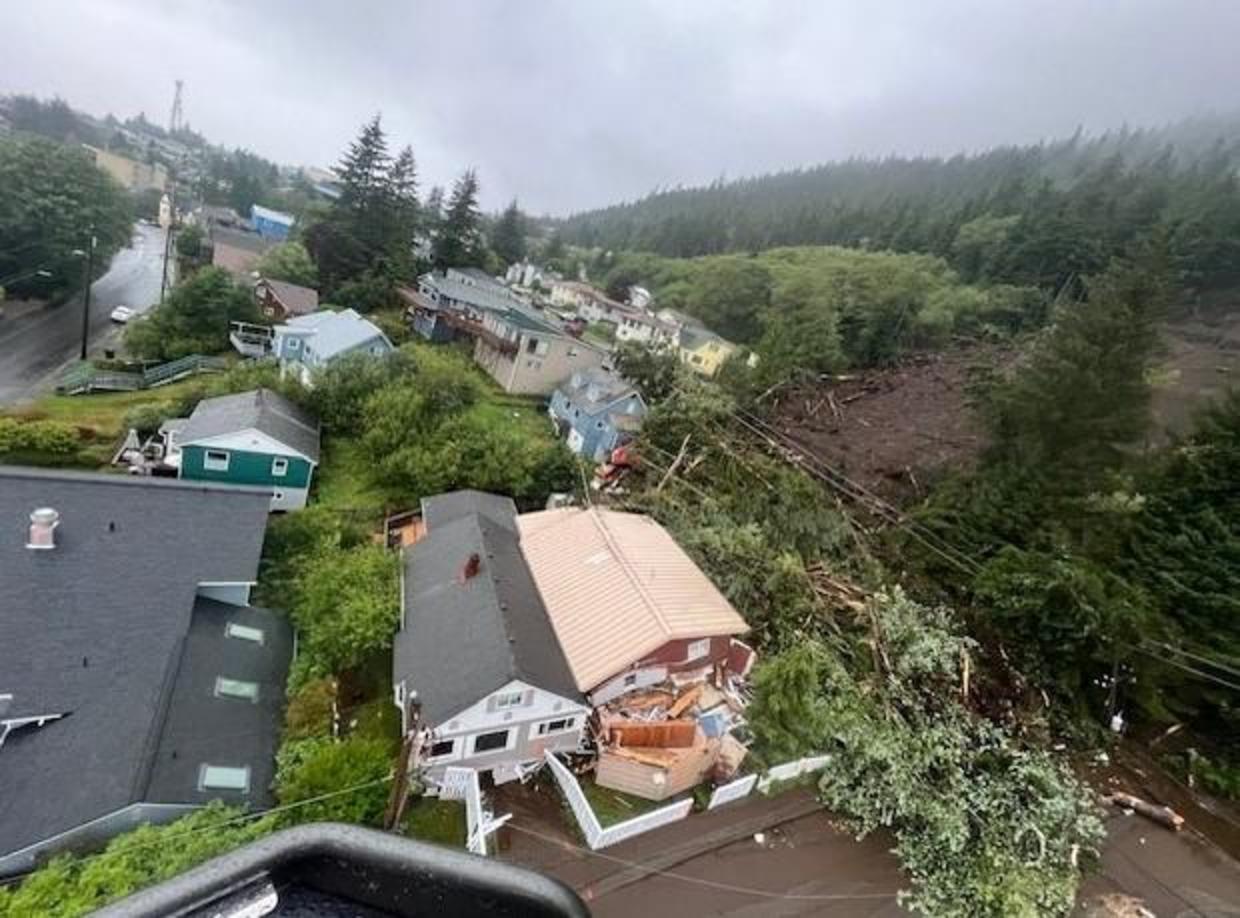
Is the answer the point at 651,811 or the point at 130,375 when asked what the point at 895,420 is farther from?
the point at 130,375

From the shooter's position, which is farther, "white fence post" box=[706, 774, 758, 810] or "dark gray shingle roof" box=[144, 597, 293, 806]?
"white fence post" box=[706, 774, 758, 810]

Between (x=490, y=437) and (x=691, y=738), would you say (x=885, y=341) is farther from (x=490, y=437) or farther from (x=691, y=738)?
(x=691, y=738)

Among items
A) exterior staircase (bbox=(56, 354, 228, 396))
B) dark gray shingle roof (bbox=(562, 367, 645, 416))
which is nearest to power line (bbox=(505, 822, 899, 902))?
dark gray shingle roof (bbox=(562, 367, 645, 416))

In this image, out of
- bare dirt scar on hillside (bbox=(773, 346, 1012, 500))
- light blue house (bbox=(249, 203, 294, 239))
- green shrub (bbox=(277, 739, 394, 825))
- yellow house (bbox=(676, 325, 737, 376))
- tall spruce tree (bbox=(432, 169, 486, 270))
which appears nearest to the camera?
green shrub (bbox=(277, 739, 394, 825))

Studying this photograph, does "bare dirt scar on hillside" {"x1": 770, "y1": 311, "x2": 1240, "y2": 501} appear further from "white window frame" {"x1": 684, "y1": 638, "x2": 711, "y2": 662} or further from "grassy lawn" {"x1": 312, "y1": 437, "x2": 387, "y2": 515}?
"grassy lawn" {"x1": 312, "y1": 437, "x2": 387, "y2": 515}

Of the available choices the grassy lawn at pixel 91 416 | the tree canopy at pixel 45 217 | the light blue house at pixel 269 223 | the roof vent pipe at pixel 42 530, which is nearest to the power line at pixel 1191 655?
the roof vent pipe at pixel 42 530

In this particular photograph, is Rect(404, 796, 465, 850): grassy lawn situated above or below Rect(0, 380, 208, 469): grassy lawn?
below
